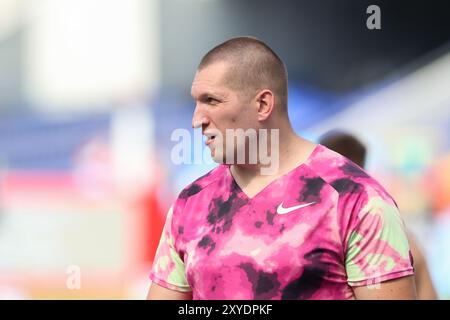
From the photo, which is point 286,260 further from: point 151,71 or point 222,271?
point 151,71

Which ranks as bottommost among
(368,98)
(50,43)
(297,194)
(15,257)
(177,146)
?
(15,257)

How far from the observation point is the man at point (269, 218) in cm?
174

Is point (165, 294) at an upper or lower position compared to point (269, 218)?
lower

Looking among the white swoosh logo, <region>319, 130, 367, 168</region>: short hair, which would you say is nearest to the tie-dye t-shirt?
the white swoosh logo

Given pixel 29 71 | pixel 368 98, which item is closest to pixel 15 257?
pixel 29 71

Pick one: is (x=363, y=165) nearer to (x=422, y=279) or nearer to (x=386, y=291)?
(x=422, y=279)

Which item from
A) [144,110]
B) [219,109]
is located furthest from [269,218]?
[144,110]

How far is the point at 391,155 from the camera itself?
4.52 m

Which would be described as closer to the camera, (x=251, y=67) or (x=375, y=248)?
(x=375, y=248)

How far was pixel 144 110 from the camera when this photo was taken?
4.46m

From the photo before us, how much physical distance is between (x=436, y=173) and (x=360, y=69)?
0.83 m

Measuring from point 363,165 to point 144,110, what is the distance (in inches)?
71.9

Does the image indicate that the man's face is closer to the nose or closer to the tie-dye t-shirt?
the nose

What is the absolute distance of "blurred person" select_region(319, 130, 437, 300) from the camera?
8.16ft
